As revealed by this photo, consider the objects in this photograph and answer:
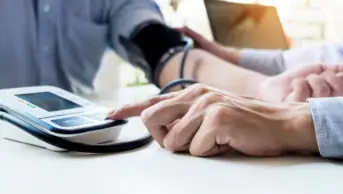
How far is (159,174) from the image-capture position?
505 mm

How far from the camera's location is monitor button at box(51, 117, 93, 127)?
591mm

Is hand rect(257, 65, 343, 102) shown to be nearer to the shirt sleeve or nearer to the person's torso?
the shirt sleeve

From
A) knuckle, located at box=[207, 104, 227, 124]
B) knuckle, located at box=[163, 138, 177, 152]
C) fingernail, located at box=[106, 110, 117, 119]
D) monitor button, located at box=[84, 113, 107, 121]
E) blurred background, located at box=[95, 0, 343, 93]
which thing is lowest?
blurred background, located at box=[95, 0, 343, 93]

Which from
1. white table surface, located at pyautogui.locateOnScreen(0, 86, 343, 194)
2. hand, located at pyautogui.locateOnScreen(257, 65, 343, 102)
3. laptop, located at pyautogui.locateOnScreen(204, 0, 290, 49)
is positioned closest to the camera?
white table surface, located at pyautogui.locateOnScreen(0, 86, 343, 194)

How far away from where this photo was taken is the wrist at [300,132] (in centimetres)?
54

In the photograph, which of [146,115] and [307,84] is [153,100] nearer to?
[146,115]

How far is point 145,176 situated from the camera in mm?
497

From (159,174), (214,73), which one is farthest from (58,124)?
(214,73)

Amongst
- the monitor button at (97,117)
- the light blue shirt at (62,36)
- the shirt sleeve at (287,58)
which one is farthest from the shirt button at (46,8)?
the monitor button at (97,117)

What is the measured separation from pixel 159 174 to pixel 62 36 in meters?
0.70

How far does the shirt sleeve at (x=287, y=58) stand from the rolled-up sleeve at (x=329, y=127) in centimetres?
43

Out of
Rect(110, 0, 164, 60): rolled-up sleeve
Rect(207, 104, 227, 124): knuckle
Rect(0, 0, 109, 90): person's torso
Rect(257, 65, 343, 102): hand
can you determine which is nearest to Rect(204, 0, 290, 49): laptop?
Rect(110, 0, 164, 60): rolled-up sleeve

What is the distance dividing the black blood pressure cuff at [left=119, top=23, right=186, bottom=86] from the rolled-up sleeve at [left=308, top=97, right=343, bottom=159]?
57 cm

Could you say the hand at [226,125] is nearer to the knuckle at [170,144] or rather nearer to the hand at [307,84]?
the knuckle at [170,144]
